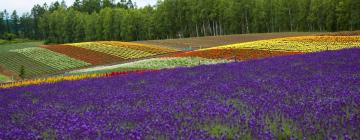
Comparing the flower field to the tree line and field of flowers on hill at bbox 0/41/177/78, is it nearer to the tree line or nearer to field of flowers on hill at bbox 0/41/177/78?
field of flowers on hill at bbox 0/41/177/78

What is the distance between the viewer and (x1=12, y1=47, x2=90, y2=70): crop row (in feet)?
149

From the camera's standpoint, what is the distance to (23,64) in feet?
156

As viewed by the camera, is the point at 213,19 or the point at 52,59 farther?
the point at 213,19

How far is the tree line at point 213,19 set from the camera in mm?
96625

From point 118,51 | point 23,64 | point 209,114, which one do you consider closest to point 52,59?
point 23,64

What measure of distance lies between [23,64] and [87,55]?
755 cm

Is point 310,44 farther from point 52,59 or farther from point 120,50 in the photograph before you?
point 52,59

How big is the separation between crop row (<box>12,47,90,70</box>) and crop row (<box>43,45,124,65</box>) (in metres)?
1.07

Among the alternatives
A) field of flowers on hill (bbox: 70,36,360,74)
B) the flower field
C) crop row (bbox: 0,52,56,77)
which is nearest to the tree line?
the flower field

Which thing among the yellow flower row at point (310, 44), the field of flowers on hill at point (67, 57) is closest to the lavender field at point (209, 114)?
the yellow flower row at point (310, 44)

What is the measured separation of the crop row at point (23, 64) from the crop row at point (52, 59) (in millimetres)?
→ 838

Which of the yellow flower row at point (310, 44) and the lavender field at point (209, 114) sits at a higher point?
the lavender field at point (209, 114)

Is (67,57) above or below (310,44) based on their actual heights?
below

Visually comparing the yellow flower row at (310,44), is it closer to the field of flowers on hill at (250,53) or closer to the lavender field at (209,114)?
the field of flowers on hill at (250,53)
